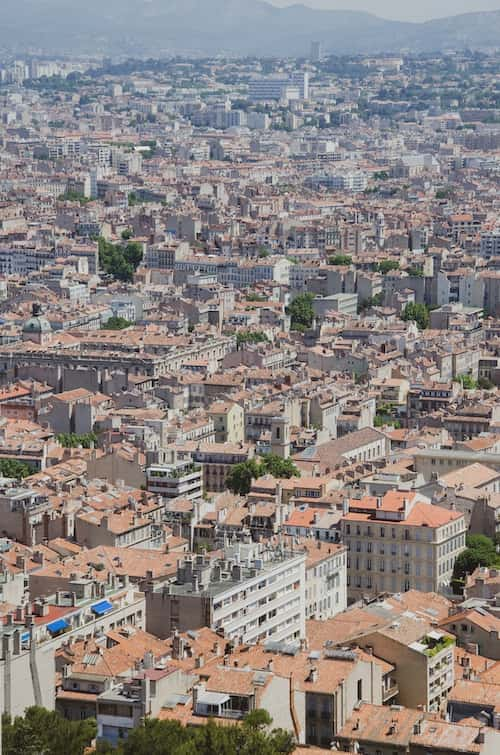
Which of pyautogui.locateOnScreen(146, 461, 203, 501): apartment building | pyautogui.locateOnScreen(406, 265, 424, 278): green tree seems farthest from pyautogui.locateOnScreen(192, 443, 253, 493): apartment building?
pyautogui.locateOnScreen(406, 265, 424, 278): green tree

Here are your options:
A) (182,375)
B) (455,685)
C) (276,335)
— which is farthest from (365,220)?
(455,685)

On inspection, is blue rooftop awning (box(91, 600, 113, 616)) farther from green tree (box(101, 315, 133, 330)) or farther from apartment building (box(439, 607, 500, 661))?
green tree (box(101, 315, 133, 330))

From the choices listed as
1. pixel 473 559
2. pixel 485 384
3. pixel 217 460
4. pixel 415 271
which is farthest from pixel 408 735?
pixel 415 271

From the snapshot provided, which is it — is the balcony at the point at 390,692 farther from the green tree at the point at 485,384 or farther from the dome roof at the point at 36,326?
the dome roof at the point at 36,326

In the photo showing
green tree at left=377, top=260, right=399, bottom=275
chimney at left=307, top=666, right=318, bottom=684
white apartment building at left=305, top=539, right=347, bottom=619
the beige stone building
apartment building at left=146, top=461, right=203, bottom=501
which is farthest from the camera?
green tree at left=377, top=260, right=399, bottom=275

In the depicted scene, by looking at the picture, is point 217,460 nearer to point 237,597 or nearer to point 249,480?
point 249,480

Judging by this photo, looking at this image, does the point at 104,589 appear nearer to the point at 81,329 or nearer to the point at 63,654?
the point at 63,654
